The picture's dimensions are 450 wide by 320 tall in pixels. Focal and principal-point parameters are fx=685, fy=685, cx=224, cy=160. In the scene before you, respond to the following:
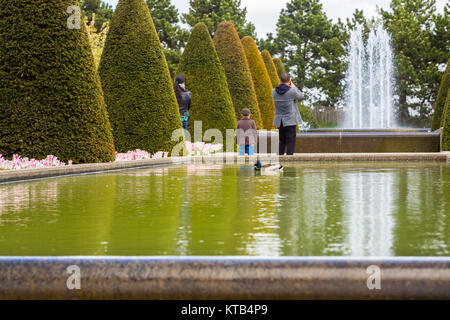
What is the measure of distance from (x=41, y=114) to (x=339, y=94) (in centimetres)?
4396

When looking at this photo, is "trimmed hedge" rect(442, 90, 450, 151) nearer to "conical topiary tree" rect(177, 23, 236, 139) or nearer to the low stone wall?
the low stone wall

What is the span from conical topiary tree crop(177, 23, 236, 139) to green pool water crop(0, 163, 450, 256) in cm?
1109

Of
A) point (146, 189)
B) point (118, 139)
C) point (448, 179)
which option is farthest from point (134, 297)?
point (118, 139)

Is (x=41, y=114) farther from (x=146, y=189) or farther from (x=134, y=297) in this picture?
(x=134, y=297)

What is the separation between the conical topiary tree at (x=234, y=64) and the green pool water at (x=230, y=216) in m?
15.0

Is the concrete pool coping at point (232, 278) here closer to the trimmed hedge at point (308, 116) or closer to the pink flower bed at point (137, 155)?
the pink flower bed at point (137, 155)

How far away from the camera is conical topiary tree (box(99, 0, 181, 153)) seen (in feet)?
56.1

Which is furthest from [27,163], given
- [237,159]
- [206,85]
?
[206,85]

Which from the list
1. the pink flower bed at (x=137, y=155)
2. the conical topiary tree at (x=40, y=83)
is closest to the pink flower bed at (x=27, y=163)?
the conical topiary tree at (x=40, y=83)

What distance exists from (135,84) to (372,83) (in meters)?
33.6

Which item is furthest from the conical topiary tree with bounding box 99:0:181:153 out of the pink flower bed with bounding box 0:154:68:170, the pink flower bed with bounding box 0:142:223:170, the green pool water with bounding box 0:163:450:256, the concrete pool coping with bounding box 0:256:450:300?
the concrete pool coping with bounding box 0:256:450:300

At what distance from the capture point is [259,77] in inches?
1244

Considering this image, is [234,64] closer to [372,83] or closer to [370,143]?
[370,143]

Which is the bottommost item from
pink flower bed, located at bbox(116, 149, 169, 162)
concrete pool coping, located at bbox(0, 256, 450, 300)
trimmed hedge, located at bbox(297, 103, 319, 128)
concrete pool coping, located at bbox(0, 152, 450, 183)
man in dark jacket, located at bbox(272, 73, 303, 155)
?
concrete pool coping, located at bbox(0, 256, 450, 300)
